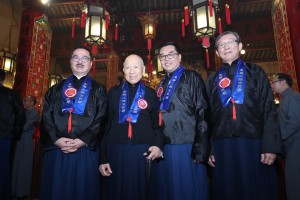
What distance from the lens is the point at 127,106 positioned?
2.38m

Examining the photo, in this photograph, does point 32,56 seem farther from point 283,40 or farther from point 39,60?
point 283,40

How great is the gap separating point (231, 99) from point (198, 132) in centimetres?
42

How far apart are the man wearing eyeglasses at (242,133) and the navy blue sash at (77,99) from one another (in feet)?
4.04

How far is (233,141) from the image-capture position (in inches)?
82.4

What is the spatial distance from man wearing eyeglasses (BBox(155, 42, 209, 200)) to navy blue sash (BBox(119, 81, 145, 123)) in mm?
224

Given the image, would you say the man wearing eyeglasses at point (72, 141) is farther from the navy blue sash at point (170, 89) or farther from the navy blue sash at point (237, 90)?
the navy blue sash at point (237, 90)

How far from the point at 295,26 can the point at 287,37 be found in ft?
0.93

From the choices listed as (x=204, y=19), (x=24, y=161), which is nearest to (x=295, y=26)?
(x=204, y=19)

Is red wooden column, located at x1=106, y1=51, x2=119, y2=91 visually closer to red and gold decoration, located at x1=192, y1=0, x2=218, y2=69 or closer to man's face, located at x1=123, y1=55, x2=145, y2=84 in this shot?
red and gold decoration, located at x1=192, y1=0, x2=218, y2=69

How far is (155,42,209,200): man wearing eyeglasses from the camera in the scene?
210 cm

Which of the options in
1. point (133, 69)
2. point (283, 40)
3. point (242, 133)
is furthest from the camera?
point (283, 40)

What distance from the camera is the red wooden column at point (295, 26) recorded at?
156 inches

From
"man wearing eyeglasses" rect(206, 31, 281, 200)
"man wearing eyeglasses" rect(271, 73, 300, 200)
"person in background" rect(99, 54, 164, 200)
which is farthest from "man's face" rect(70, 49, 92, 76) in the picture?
"man wearing eyeglasses" rect(271, 73, 300, 200)

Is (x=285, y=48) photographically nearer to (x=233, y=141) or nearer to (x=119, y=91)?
(x=233, y=141)
